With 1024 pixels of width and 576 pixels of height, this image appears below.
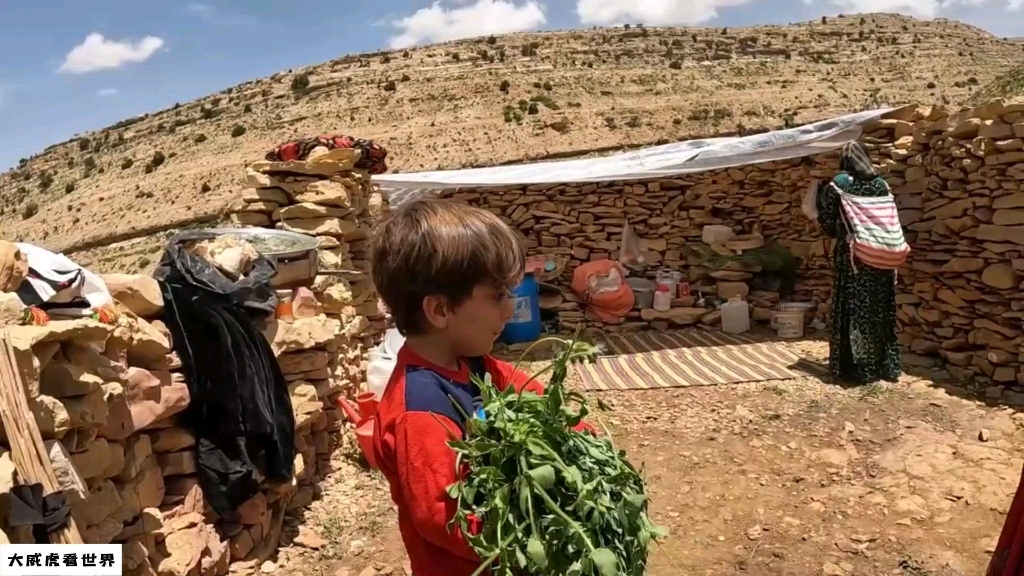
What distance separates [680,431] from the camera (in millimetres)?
5059

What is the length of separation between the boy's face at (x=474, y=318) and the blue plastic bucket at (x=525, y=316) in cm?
613

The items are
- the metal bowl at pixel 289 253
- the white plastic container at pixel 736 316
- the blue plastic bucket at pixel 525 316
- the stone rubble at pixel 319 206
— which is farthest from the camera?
the white plastic container at pixel 736 316

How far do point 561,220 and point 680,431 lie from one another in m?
3.51

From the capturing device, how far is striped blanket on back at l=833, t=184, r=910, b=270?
211 inches

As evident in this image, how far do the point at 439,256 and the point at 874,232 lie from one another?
501 cm

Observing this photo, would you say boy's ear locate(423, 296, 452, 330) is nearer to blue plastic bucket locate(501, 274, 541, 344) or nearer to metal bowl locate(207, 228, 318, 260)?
metal bowl locate(207, 228, 318, 260)

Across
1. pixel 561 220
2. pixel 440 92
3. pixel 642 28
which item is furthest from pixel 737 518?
pixel 642 28

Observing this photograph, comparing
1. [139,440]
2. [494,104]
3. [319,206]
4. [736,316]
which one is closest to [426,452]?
[139,440]

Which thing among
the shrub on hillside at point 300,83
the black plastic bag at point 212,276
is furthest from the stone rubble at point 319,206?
the shrub on hillside at point 300,83

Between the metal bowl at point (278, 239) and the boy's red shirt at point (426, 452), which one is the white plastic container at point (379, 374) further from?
the boy's red shirt at point (426, 452)

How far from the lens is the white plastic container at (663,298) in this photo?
7906mm

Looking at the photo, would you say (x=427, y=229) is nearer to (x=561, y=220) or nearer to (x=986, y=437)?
(x=986, y=437)

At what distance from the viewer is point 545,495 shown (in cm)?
108

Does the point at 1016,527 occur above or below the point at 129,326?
below
